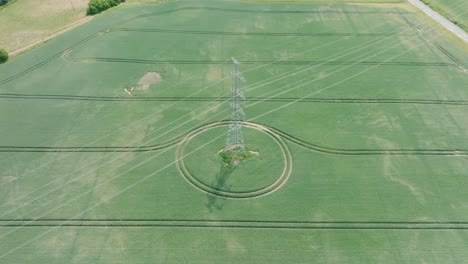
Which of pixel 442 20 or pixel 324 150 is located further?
pixel 442 20

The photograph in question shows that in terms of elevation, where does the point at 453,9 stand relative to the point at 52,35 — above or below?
above

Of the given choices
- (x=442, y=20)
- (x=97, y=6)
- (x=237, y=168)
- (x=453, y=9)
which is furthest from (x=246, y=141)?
(x=453, y=9)

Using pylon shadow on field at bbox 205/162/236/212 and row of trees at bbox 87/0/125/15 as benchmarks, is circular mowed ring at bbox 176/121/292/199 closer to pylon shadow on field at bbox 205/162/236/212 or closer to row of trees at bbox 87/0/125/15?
pylon shadow on field at bbox 205/162/236/212

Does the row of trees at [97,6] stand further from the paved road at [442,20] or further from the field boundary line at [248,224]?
the paved road at [442,20]

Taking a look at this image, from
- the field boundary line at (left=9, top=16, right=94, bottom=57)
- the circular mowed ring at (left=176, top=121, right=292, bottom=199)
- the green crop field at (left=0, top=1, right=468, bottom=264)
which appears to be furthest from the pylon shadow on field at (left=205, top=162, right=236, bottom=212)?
the field boundary line at (left=9, top=16, right=94, bottom=57)

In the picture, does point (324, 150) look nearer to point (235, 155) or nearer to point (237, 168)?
point (235, 155)
